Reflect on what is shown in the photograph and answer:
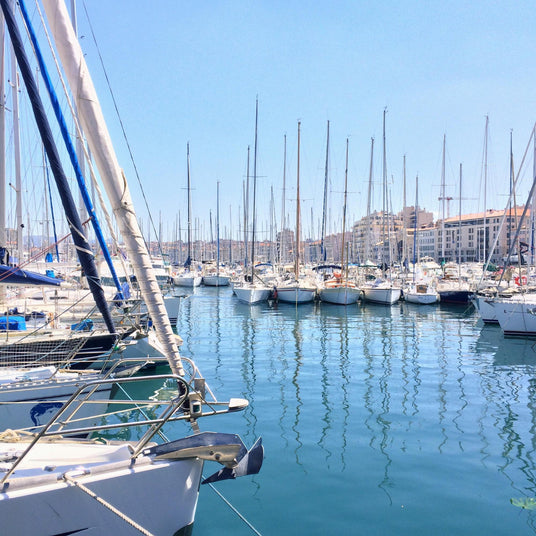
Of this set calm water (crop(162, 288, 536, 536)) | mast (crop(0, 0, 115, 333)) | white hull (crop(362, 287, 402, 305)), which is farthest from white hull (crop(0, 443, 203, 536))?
white hull (crop(362, 287, 402, 305))

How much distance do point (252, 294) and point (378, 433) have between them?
93.7 ft

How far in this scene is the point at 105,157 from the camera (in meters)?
5.71

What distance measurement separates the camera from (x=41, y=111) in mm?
9648

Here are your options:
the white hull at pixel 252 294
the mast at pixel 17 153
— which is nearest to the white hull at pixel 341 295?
the white hull at pixel 252 294

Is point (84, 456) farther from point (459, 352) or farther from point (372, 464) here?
point (459, 352)

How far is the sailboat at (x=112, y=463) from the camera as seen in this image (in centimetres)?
452

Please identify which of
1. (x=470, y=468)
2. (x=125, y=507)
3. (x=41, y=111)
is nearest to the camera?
(x=125, y=507)

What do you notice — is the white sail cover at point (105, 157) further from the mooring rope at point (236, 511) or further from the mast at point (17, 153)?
the mast at point (17, 153)

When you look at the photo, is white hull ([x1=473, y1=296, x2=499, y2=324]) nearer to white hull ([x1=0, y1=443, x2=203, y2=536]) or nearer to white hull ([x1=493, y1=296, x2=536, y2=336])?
white hull ([x1=493, y1=296, x2=536, y2=336])

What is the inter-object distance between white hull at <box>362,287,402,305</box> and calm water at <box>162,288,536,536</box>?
15703 millimetres

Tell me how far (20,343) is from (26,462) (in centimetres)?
673

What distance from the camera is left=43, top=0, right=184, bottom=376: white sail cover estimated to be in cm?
567

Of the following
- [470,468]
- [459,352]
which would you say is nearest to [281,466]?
[470,468]

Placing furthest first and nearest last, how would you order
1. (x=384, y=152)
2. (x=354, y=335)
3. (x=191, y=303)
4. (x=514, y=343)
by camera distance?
(x=384, y=152), (x=191, y=303), (x=354, y=335), (x=514, y=343)
